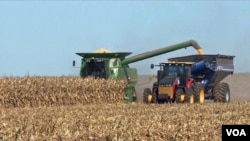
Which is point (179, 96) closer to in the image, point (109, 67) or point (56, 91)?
point (56, 91)

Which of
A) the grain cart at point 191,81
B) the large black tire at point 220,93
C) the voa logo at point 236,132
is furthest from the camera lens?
the large black tire at point 220,93

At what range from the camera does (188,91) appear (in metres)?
21.0

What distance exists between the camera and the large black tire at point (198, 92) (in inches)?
837

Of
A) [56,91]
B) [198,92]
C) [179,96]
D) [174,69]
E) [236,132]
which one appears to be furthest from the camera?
[174,69]

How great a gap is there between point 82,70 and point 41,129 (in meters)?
17.3

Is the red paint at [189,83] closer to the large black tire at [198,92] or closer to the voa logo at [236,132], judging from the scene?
the large black tire at [198,92]

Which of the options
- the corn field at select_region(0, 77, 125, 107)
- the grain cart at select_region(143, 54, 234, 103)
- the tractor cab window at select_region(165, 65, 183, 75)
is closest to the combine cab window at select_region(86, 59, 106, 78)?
the corn field at select_region(0, 77, 125, 107)

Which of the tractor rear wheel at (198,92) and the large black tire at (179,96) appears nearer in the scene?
the large black tire at (179,96)

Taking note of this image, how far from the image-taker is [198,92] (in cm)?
2131

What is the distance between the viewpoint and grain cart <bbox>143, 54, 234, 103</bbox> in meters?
21.2

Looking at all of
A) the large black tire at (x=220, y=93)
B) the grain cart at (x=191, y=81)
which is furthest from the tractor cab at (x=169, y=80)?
the large black tire at (x=220, y=93)

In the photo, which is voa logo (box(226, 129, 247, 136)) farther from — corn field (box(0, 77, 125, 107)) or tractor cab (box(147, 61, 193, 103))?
tractor cab (box(147, 61, 193, 103))

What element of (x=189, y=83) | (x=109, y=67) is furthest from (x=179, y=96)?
(x=109, y=67)

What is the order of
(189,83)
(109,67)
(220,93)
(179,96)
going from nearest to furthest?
(179,96) → (189,83) → (220,93) → (109,67)
